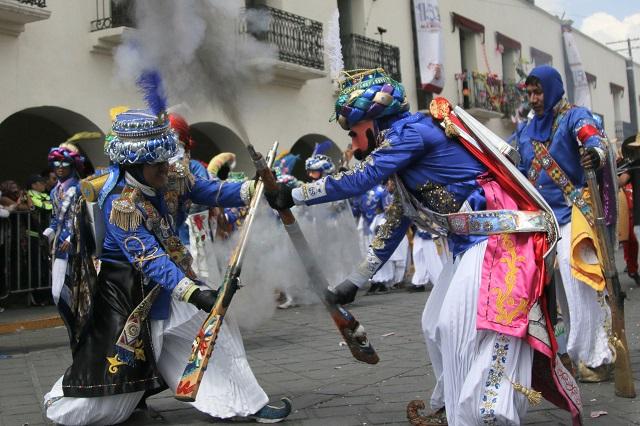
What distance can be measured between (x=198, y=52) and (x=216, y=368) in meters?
1.68

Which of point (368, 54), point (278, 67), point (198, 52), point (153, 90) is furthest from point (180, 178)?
point (368, 54)

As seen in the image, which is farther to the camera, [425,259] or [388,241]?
[425,259]

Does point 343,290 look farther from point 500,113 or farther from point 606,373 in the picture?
point 500,113

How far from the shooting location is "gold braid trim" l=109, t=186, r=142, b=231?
14.2 feet

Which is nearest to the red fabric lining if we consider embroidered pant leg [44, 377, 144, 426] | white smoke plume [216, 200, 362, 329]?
white smoke plume [216, 200, 362, 329]

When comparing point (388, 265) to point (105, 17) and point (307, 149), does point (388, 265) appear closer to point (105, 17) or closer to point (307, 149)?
point (105, 17)

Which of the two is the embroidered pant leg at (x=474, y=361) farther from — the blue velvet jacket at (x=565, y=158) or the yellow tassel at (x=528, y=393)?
the blue velvet jacket at (x=565, y=158)

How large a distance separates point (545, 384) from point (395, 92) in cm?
153

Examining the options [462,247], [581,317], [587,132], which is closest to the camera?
[462,247]

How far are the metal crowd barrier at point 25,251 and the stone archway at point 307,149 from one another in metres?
7.66

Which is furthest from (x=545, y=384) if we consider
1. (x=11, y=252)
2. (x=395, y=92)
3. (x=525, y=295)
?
(x=11, y=252)

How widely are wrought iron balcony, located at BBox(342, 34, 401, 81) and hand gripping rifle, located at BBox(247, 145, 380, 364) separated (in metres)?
12.8

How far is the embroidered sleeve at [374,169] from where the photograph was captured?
3.81m

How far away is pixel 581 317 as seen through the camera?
532 centimetres
